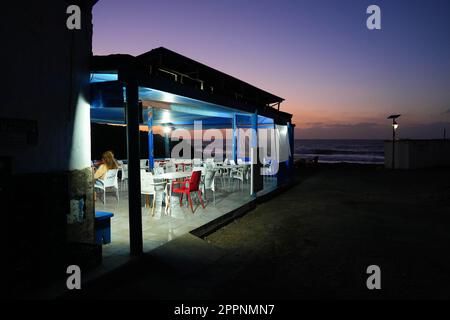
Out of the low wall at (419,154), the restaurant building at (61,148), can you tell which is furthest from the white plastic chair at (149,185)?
the low wall at (419,154)

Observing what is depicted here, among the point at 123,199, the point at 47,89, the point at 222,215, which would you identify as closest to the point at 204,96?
the point at 222,215

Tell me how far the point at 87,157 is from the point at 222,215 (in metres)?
3.08

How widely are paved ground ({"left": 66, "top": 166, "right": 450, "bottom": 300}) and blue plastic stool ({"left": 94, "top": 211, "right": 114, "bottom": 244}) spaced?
33.8 inches

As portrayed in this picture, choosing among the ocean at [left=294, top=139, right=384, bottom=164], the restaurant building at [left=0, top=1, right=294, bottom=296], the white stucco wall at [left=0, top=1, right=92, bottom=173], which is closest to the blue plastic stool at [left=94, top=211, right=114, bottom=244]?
the restaurant building at [left=0, top=1, right=294, bottom=296]

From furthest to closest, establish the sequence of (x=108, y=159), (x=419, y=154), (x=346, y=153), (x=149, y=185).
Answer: (x=346, y=153), (x=419, y=154), (x=108, y=159), (x=149, y=185)

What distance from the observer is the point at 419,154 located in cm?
1780

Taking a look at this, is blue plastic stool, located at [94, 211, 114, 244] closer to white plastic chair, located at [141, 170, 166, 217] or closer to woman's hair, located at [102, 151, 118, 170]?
white plastic chair, located at [141, 170, 166, 217]

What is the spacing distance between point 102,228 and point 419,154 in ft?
62.2

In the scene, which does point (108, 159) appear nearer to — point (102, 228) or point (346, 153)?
point (102, 228)

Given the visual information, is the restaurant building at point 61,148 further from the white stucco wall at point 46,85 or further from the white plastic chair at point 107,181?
the white plastic chair at point 107,181

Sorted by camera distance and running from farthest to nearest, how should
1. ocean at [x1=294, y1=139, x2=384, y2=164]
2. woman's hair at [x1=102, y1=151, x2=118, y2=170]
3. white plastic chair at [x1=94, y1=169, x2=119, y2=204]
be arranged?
ocean at [x1=294, y1=139, x2=384, y2=164] < white plastic chair at [x1=94, y1=169, x2=119, y2=204] < woman's hair at [x1=102, y1=151, x2=118, y2=170]

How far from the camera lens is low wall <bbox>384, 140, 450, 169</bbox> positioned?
17.5 metres

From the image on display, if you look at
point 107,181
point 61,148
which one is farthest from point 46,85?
point 107,181

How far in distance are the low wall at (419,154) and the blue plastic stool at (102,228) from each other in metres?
17.8
